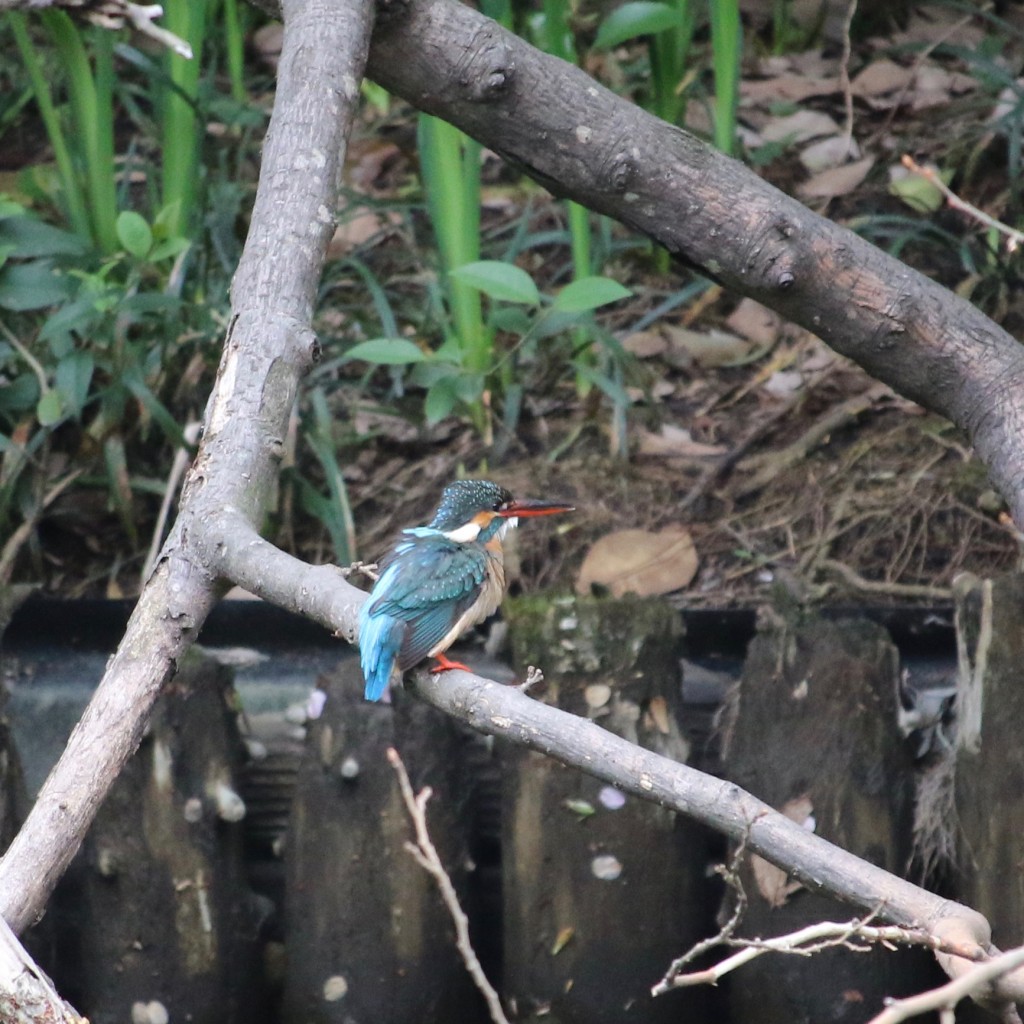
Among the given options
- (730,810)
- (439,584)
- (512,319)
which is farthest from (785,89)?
(730,810)

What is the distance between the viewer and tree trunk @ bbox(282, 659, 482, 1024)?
296cm

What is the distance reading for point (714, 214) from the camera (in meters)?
2.73

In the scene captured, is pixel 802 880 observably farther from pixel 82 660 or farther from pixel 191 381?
pixel 191 381

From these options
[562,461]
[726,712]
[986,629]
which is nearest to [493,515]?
[726,712]

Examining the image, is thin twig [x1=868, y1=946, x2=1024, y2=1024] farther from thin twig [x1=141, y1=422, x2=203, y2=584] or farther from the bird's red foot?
thin twig [x1=141, y1=422, x2=203, y2=584]

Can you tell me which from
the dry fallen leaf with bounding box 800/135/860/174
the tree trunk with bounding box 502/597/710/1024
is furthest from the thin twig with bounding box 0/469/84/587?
the dry fallen leaf with bounding box 800/135/860/174

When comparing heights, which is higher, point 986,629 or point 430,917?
point 986,629

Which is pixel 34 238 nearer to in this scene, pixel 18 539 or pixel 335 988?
pixel 18 539

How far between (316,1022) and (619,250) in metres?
2.45

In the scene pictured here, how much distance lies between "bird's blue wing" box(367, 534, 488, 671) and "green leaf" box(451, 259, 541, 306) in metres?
0.71

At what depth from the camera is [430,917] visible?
2967 millimetres

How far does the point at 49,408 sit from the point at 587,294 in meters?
1.34

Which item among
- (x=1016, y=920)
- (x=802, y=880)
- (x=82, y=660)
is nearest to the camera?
(x=802, y=880)

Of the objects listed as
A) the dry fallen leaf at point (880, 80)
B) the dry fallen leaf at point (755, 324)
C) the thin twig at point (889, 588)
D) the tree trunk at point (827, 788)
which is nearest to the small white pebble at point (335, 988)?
the tree trunk at point (827, 788)
